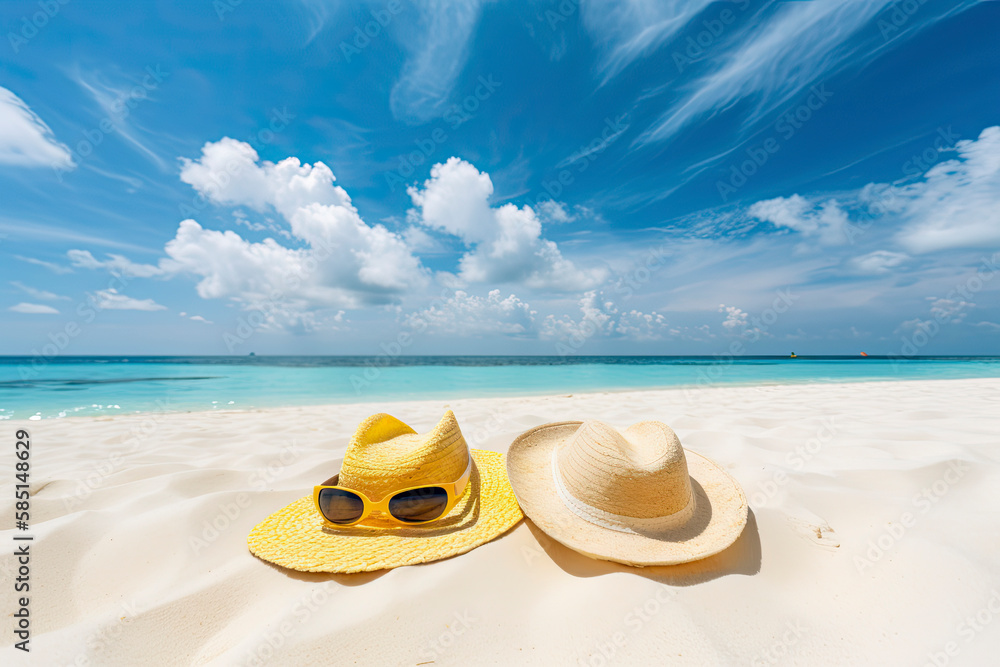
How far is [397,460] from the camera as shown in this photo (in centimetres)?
186

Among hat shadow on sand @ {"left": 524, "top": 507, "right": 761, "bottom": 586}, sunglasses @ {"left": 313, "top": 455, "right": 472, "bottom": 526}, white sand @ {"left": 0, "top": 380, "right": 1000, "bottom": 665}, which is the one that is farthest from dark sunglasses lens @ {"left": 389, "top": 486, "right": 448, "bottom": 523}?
hat shadow on sand @ {"left": 524, "top": 507, "right": 761, "bottom": 586}

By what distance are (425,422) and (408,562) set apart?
150 inches

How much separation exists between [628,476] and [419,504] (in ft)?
3.29

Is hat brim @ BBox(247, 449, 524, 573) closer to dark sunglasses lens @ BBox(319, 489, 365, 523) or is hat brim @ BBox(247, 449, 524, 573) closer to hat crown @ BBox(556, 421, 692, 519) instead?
dark sunglasses lens @ BBox(319, 489, 365, 523)

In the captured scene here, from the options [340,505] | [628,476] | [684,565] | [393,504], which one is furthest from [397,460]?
[684,565]

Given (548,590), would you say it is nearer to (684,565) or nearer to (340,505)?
(684,565)

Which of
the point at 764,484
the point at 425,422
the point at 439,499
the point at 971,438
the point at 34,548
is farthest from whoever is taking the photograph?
the point at 425,422

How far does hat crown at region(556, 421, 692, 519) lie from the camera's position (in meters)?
1.59

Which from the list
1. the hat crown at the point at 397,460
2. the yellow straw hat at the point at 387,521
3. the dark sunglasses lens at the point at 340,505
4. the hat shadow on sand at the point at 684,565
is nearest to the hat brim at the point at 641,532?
the hat shadow on sand at the point at 684,565

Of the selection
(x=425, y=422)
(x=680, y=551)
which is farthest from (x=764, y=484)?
(x=425, y=422)

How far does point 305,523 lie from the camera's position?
1.90 m

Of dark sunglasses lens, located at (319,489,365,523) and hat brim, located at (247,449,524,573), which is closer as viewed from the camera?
hat brim, located at (247,449,524,573)

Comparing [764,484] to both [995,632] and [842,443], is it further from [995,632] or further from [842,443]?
[842,443]

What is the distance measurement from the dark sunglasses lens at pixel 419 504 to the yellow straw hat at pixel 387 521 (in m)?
0.06
